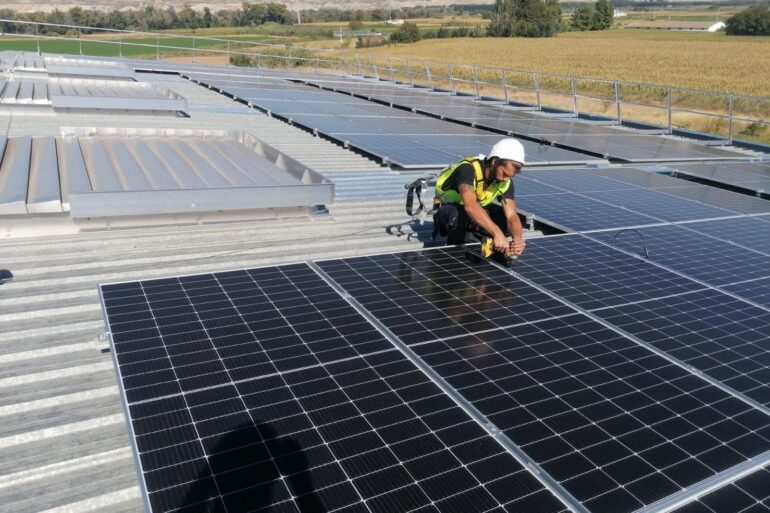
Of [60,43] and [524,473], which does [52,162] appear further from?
[60,43]

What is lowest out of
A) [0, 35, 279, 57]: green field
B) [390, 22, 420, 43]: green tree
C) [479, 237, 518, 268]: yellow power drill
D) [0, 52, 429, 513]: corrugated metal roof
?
[0, 52, 429, 513]: corrugated metal roof

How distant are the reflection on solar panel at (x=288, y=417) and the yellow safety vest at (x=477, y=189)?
109 inches

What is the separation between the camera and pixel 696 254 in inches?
327

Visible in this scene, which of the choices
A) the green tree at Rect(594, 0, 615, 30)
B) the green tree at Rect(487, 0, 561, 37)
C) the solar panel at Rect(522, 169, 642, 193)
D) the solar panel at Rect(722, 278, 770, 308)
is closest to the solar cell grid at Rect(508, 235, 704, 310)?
the solar panel at Rect(722, 278, 770, 308)

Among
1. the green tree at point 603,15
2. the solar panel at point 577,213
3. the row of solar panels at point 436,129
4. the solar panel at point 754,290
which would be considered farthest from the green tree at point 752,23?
the solar panel at point 754,290

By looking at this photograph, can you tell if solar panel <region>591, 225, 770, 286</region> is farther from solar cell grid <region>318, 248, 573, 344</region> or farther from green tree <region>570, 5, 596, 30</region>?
green tree <region>570, 5, 596, 30</region>

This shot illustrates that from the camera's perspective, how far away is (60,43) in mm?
60938

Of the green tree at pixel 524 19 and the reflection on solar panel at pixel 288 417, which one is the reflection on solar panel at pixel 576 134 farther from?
the green tree at pixel 524 19

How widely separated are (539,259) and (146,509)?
5443mm

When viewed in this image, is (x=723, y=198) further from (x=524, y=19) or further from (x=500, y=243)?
(x=524, y=19)

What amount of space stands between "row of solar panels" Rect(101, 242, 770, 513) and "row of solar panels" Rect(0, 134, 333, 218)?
2882mm

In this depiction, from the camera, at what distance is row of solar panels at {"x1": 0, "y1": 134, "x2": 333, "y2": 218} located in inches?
322

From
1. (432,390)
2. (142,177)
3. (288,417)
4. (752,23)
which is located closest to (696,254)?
(432,390)

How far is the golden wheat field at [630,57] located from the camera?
58531 millimetres
